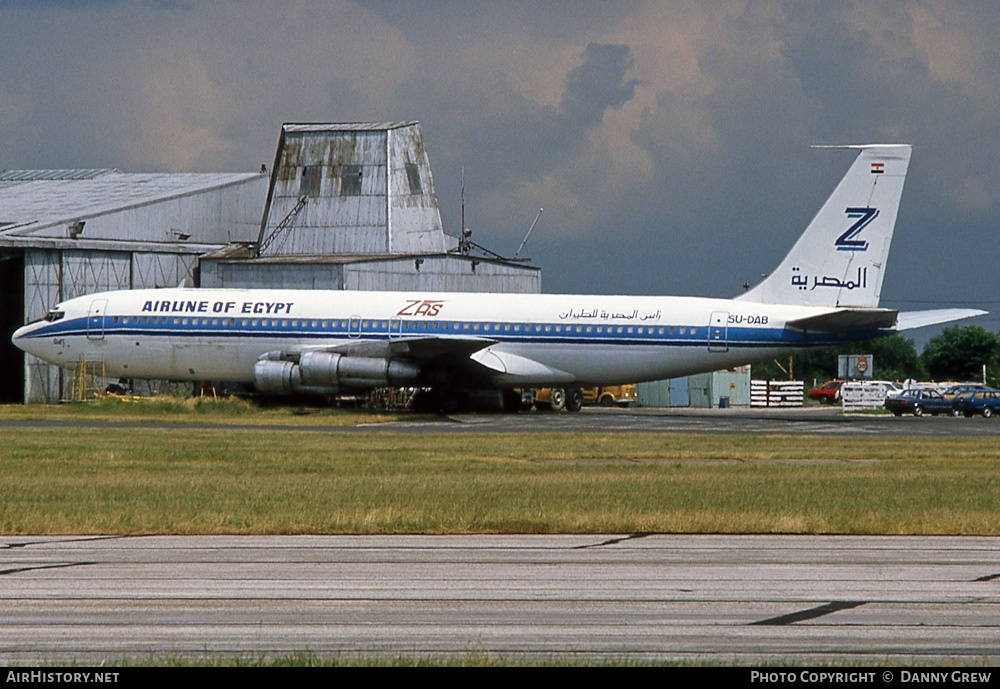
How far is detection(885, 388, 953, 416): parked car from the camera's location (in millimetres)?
66500

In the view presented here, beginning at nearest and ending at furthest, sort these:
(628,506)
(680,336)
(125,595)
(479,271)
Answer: (125,595)
(628,506)
(680,336)
(479,271)

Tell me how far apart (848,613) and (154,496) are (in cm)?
1371

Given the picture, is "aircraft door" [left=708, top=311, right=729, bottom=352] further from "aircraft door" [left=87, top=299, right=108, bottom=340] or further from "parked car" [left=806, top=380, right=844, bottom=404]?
"parked car" [left=806, top=380, right=844, bottom=404]

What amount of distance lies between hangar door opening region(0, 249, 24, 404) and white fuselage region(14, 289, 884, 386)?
11913mm

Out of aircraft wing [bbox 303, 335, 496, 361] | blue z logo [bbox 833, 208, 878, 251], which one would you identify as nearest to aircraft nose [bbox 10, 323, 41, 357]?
aircraft wing [bbox 303, 335, 496, 361]

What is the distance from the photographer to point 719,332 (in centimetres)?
4988

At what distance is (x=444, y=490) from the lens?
78.4ft

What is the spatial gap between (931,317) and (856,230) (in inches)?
203

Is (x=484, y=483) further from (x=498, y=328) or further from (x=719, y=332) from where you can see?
(x=498, y=328)

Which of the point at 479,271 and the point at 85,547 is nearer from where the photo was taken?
the point at 85,547

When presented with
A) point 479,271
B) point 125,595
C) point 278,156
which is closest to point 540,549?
point 125,595

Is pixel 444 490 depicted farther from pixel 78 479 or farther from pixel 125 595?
pixel 125 595

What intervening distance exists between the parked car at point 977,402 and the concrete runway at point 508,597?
164ft

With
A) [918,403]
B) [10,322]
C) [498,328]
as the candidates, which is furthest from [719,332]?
[10,322]
